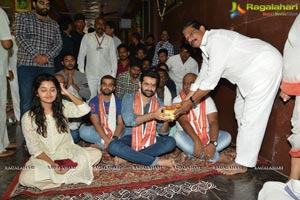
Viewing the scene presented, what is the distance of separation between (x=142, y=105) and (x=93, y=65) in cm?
201

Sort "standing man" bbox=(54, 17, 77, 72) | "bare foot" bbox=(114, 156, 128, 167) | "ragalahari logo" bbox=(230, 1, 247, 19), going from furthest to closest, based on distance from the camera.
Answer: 1. "standing man" bbox=(54, 17, 77, 72)
2. "ragalahari logo" bbox=(230, 1, 247, 19)
3. "bare foot" bbox=(114, 156, 128, 167)

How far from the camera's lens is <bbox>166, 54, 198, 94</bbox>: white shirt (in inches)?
207

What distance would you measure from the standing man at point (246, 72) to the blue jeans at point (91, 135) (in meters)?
1.41

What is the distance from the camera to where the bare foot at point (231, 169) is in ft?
10.6

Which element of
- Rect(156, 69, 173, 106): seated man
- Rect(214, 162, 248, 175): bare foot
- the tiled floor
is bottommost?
the tiled floor

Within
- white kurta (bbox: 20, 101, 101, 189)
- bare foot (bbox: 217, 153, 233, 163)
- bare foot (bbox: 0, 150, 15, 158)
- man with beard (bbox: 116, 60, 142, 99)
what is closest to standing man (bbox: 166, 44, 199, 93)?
man with beard (bbox: 116, 60, 142, 99)

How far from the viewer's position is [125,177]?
3.17 meters

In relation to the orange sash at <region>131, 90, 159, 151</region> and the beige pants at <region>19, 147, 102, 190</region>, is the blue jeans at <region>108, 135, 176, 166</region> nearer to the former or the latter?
the orange sash at <region>131, 90, 159, 151</region>

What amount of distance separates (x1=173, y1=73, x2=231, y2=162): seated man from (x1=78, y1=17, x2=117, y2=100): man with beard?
1.89 m

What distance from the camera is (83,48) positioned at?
5.16 meters

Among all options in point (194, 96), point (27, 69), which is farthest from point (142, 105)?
Answer: point (27, 69)

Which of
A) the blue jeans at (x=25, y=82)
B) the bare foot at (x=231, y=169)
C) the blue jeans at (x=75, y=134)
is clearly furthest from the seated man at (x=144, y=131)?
the blue jeans at (x=25, y=82)

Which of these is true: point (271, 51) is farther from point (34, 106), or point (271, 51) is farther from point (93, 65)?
point (93, 65)

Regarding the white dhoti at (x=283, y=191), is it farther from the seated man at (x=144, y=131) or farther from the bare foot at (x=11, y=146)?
the bare foot at (x=11, y=146)
